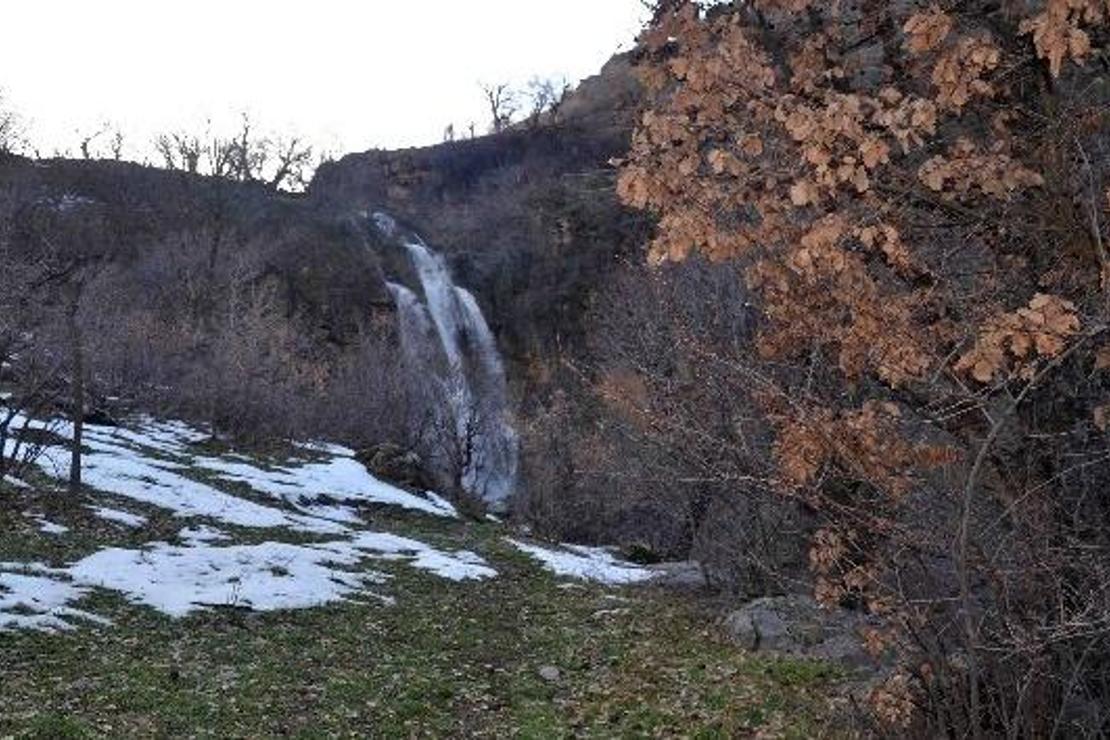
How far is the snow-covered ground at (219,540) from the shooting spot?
11.0 metres

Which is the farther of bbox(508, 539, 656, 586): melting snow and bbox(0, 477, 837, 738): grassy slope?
bbox(508, 539, 656, 586): melting snow

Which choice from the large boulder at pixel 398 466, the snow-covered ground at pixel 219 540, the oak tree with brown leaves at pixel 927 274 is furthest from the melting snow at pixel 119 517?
the oak tree with brown leaves at pixel 927 274

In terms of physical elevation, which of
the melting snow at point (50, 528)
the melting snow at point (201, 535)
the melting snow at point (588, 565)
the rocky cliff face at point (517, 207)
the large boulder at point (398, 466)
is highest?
the rocky cliff face at point (517, 207)

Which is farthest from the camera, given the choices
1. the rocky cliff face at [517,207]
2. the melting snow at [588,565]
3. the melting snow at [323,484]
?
the rocky cliff face at [517,207]

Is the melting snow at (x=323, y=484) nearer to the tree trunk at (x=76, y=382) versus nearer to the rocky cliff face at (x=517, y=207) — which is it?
the tree trunk at (x=76, y=382)

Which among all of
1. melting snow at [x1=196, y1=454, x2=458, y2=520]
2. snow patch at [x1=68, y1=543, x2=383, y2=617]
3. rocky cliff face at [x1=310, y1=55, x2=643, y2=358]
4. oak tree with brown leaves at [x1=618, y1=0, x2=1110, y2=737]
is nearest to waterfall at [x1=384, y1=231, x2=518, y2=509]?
rocky cliff face at [x1=310, y1=55, x2=643, y2=358]

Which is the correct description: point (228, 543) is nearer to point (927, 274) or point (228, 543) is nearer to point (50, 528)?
point (50, 528)

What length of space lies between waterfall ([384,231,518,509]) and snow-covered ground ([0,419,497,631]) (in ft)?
13.5

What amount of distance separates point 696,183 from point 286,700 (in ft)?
17.0

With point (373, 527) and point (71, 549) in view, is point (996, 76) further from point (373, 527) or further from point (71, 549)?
point (373, 527)

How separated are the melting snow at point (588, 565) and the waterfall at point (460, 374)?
823 centimetres

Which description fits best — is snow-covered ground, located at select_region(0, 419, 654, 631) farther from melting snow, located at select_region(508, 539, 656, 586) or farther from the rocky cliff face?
the rocky cliff face

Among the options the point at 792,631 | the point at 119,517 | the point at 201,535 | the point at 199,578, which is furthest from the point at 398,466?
the point at 792,631

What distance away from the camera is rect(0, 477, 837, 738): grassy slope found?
7660 millimetres
